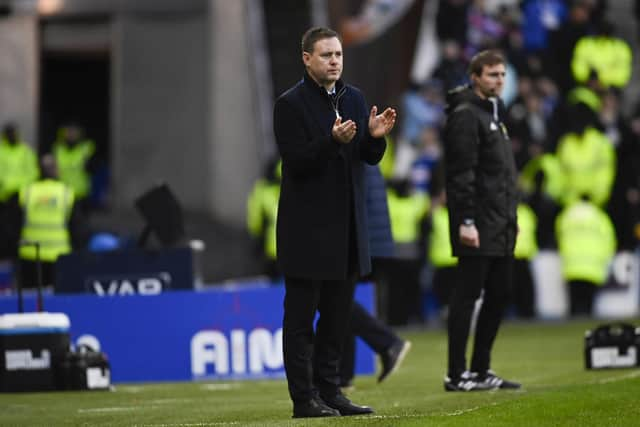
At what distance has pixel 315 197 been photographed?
33.2ft

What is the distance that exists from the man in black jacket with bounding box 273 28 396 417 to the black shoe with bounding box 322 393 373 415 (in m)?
0.01

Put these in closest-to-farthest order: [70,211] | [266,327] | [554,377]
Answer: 1. [554,377]
2. [266,327]
3. [70,211]

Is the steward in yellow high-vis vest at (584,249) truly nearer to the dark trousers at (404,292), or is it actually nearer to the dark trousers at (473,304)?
the dark trousers at (404,292)

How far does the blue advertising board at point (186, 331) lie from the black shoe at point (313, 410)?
18.3ft

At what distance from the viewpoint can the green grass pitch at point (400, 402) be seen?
32.4 ft

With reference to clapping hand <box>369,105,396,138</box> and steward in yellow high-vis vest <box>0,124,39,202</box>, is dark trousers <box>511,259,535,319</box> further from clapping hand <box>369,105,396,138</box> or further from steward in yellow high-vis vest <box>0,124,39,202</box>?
clapping hand <box>369,105,396,138</box>

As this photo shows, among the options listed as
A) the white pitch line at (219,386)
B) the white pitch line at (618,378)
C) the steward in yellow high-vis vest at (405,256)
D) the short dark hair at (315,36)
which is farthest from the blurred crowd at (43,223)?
the short dark hair at (315,36)

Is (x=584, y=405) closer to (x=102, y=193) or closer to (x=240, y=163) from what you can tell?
(x=240, y=163)

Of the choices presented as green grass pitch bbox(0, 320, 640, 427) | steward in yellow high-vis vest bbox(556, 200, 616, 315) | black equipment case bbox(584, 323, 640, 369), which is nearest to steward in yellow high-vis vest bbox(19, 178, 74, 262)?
green grass pitch bbox(0, 320, 640, 427)

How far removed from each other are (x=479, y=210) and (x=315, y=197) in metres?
2.56

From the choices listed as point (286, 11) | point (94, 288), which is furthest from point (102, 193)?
point (94, 288)

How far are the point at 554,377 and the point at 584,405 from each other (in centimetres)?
379

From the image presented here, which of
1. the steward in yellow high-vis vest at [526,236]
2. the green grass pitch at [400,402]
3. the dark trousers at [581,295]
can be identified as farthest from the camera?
the dark trousers at [581,295]

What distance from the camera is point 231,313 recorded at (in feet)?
52.0
